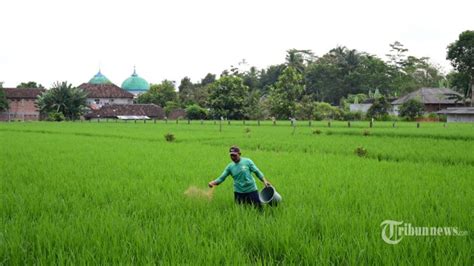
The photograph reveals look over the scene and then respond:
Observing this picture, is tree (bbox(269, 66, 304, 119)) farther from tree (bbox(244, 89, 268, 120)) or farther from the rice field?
the rice field

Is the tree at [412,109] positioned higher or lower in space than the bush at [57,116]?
higher

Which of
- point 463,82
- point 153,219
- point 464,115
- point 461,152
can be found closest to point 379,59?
point 463,82

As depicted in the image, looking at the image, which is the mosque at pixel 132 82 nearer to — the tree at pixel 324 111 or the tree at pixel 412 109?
the tree at pixel 324 111

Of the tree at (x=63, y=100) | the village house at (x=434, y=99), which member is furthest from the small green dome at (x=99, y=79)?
the village house at (x=434, y=99)

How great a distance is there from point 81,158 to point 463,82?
1501 inches

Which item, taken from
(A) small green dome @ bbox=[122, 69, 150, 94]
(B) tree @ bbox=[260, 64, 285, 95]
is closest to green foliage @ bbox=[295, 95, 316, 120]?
(B) tree @ bbox=[260, 64, 285, 95]

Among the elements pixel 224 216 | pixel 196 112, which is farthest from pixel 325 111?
pixel 224 216

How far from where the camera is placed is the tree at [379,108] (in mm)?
36188

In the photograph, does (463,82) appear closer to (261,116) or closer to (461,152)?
(261,116)

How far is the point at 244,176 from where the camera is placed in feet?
15.1

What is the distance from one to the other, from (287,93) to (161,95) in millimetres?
22136

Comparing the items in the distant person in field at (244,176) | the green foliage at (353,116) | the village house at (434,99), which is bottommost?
the distant person in field at (244,176)

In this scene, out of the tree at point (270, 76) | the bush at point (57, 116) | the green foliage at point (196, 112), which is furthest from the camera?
the tree at point (270, 76)

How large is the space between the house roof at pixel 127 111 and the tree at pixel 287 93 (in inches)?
606
